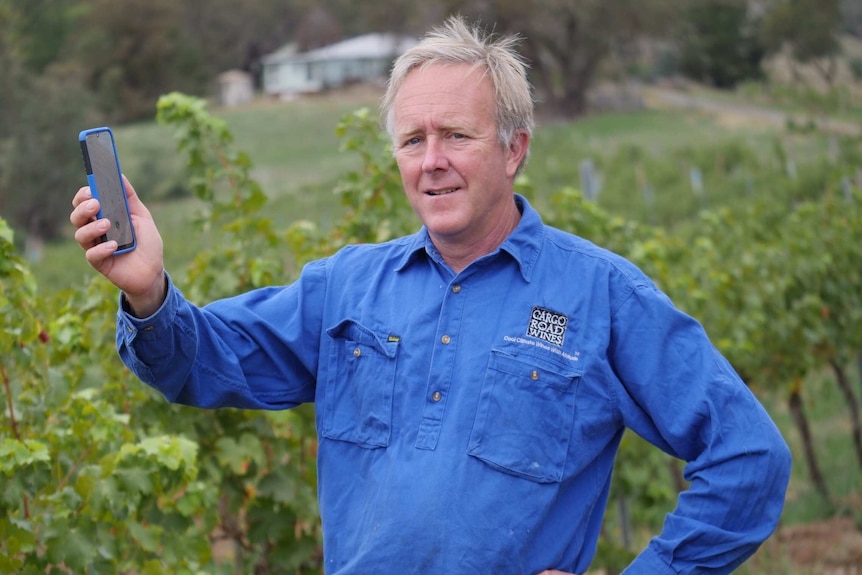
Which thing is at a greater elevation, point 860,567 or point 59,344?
point 59,344

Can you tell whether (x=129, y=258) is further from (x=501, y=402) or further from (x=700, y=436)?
(x=700, y=436)

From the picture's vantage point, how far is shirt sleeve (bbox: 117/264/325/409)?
7.97ft

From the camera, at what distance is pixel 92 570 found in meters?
3.16

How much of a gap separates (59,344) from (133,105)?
56.2 metres

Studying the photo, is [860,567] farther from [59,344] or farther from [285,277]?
[59,344]

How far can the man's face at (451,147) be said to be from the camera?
2518 millimetres

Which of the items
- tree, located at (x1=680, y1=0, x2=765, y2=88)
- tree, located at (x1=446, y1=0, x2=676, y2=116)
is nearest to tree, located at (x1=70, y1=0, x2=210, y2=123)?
tree, located at (x1=446, y1=0, x2=676, y2=116)

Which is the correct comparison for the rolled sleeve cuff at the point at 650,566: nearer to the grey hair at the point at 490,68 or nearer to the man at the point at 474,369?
the man at the point at 474,369

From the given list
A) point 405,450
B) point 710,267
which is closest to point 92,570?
point 405,450

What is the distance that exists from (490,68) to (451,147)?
0.61 ft

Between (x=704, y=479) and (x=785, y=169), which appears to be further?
(x=785, y=169)

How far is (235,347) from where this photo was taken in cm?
262

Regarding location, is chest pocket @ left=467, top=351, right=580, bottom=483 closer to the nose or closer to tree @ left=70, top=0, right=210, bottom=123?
the nose

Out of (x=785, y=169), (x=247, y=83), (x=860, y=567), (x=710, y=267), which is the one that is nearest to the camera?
(x=860, y=567)
